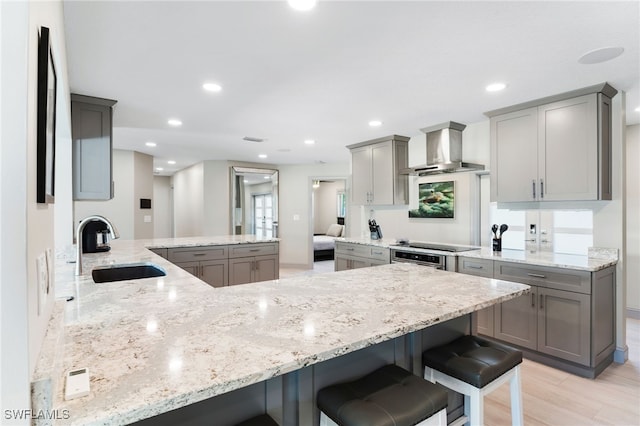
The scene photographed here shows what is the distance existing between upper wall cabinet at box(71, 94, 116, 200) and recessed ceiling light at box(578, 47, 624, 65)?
158 inches

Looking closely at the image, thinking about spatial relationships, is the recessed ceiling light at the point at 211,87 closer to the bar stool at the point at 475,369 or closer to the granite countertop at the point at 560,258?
the bar stool at the point at 475,369

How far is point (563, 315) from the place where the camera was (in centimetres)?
269

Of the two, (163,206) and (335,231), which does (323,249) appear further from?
(163,206)

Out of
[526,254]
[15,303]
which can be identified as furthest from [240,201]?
[15,303]

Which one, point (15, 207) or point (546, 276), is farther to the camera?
point (546, 276)

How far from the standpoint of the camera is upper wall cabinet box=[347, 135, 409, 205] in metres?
4.55

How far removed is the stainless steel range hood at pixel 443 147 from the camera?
12.6 feet

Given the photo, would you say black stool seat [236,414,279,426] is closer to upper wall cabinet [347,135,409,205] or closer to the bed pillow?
upper wall cabinet [347,135,409,205]

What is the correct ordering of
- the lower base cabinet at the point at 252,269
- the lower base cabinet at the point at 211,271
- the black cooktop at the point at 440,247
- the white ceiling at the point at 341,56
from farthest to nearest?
the lower base cabinet at the point at 252,269 → the lower base cabinet at the point at 211,271 → the black cooktop at the point at 440,247 → the white ceiling at the point at 341,56

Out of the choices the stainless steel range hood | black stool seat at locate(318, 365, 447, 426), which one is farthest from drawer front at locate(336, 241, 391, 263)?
black stool seat at locate(318, 365, 447, 426)

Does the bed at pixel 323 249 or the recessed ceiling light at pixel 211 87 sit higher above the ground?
the recessed ceiling light at pixel 211 87

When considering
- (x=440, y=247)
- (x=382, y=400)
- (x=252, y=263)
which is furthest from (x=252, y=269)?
(x=382, y=400)

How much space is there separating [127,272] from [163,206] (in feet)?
26.3

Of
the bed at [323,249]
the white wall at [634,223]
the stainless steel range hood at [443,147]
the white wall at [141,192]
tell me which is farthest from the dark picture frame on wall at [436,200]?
the white wall at [141,192]
